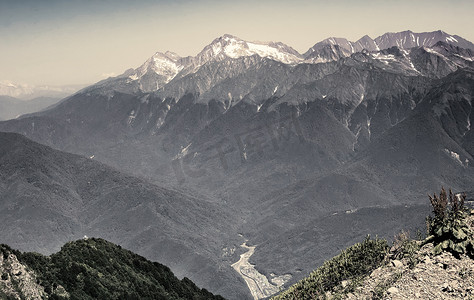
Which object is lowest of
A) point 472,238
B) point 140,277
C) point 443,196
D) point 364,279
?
point 140,277

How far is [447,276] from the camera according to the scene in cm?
6575

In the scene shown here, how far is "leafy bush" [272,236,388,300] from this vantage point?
7875cm

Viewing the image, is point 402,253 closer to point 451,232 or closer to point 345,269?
point 451,232

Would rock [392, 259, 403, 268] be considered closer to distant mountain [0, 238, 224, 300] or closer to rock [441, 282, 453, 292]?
rock [441, 282, 453, 292]

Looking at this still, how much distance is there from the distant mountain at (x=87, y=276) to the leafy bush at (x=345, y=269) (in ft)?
125

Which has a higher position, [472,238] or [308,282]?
[472,238]

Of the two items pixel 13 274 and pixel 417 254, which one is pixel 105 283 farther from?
pixel 417 254

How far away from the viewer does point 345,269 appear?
82.4m

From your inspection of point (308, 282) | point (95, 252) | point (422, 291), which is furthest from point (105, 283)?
point (422, 291)

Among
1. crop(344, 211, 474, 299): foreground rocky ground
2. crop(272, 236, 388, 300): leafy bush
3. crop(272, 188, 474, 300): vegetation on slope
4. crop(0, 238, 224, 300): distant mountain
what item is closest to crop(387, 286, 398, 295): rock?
crop(344, 211, 474, 299): foreground rocky ground

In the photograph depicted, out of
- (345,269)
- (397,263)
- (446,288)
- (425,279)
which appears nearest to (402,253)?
(397,263)

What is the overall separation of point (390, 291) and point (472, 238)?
12005 millimetres

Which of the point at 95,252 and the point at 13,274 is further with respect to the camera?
the point at 95,252

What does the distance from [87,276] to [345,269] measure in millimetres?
54000
